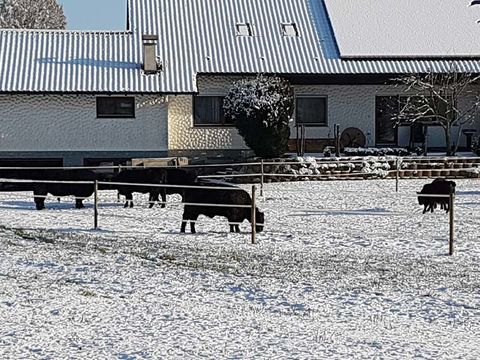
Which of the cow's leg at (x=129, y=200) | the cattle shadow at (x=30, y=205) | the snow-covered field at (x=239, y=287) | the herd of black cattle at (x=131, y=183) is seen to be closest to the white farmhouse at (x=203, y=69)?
the herd of black cattle at (x=131, y=183)

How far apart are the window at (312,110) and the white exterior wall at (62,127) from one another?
16.5 ft

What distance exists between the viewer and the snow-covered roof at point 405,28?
1289 inches

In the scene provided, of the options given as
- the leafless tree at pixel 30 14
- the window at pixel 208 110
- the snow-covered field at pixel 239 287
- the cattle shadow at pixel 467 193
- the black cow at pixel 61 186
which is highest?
the leafless tree at pixel 30 14

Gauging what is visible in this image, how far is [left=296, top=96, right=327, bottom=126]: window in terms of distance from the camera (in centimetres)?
3197

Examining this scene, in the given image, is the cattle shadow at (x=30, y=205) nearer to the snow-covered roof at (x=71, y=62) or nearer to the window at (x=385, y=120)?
the snow-covered roof at (x=71, y=62)

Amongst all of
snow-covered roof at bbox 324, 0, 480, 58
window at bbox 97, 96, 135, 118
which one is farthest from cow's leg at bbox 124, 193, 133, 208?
snow-covered roof at bbox 324, 0, 480, 58

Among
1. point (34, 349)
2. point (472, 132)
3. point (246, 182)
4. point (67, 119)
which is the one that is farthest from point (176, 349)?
point (472, 132)

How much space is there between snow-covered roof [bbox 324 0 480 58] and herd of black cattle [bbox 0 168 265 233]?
1345 cm

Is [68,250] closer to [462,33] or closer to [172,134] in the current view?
[172,134]

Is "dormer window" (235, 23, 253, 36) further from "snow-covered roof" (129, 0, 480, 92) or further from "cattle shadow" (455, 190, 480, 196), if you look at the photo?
"cattle shadow" (455, 190, 480, 196)

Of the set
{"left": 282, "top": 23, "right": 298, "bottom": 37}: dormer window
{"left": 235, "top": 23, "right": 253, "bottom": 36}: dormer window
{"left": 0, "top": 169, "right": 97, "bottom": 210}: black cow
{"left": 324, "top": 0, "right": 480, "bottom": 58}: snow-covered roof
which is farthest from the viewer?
{"left": 282, "top": 23, "right": 298, "bottom": 37}: dormer window

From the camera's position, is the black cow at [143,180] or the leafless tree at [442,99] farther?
the leafless tree at [442,99]

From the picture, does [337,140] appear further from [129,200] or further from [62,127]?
[129,200]

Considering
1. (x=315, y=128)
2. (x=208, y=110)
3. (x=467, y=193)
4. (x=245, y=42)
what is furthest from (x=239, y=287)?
(x=245, y=42)
